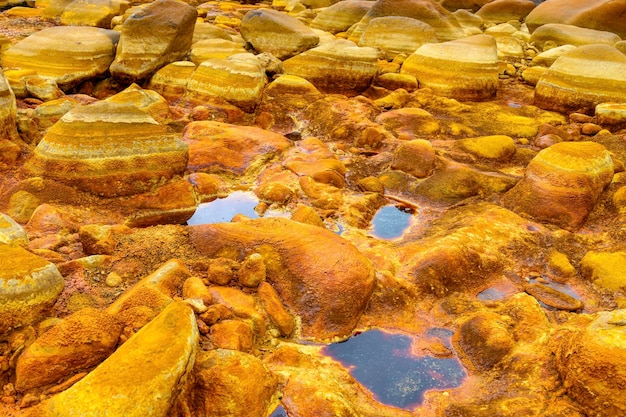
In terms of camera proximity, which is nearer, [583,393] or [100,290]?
[583,393]

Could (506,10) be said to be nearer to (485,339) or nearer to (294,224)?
(294,224)

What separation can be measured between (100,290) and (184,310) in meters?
0.94

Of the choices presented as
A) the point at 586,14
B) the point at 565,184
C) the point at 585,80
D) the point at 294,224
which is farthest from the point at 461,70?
the point at 586,14

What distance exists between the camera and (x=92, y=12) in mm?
11891

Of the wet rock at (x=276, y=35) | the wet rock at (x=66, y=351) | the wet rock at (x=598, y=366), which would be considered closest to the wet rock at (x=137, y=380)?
the wet rock at (x=66, y=351)

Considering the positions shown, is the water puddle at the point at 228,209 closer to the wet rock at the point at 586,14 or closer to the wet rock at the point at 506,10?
the wet rock at the point at 586,14

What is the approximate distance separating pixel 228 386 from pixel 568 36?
12276 millimetres

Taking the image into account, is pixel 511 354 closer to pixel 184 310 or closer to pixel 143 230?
pixel 184 310

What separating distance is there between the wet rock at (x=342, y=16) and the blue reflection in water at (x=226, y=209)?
9223 millimetres

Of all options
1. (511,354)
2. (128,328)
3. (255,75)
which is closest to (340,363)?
(511,354)

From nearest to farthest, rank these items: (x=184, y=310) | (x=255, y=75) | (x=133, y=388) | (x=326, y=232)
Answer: (x=133, y=388) < (x=184, y=310) < (x=326, y=232) < (x=255, y=75)

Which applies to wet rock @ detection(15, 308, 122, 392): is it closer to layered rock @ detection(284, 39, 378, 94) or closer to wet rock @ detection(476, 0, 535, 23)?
layered rock @ detection(284, 39, 378, 94)

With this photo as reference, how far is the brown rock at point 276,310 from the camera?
340cm

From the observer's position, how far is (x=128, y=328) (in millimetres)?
2820
